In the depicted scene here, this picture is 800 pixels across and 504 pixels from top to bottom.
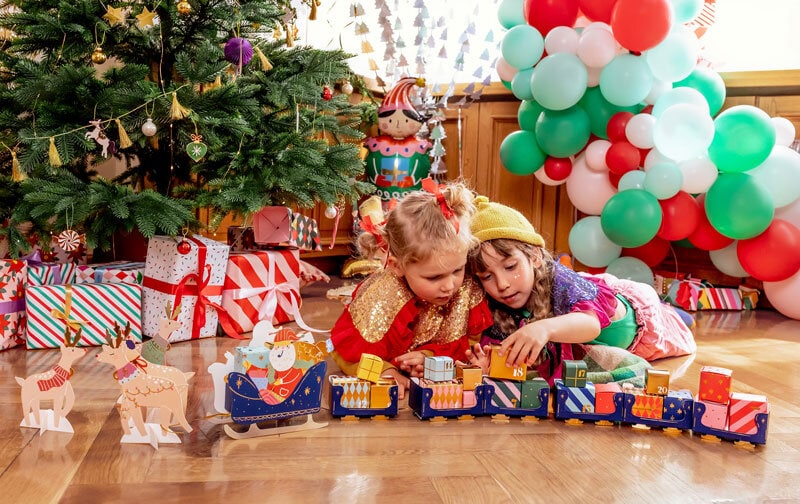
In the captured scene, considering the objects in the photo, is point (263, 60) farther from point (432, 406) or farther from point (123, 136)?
point (432, 406)

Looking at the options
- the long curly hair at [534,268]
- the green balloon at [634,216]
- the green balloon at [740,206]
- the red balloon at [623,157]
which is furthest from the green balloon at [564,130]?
the long curly hair at [534,268]

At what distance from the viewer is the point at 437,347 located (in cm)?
161

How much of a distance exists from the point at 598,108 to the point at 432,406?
176cm

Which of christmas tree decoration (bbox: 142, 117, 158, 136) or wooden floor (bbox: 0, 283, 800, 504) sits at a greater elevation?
christmas tree decoration (bbox: 142, 117, 158, 136)

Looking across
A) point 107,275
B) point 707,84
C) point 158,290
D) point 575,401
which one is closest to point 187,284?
point 158,290

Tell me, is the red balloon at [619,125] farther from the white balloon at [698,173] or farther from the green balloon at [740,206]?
the green balloon at [740,206]

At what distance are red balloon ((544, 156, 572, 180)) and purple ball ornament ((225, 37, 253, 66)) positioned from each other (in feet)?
4.78

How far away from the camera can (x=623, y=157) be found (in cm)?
260

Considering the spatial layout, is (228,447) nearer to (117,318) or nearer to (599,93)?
(117,318)

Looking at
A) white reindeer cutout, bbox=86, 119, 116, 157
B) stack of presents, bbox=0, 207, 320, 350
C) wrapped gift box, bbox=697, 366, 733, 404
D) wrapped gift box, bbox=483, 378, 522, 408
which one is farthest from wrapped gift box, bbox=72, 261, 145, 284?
wrapped gift box, bbox=697, 366, 733, 404

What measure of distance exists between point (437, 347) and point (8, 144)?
1.15 meters

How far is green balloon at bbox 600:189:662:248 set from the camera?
2459 mm

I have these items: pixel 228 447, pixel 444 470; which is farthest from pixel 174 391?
pixel 444 470

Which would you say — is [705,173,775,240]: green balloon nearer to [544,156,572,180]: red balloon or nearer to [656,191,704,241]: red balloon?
[656,191,704,241]: red balloon
